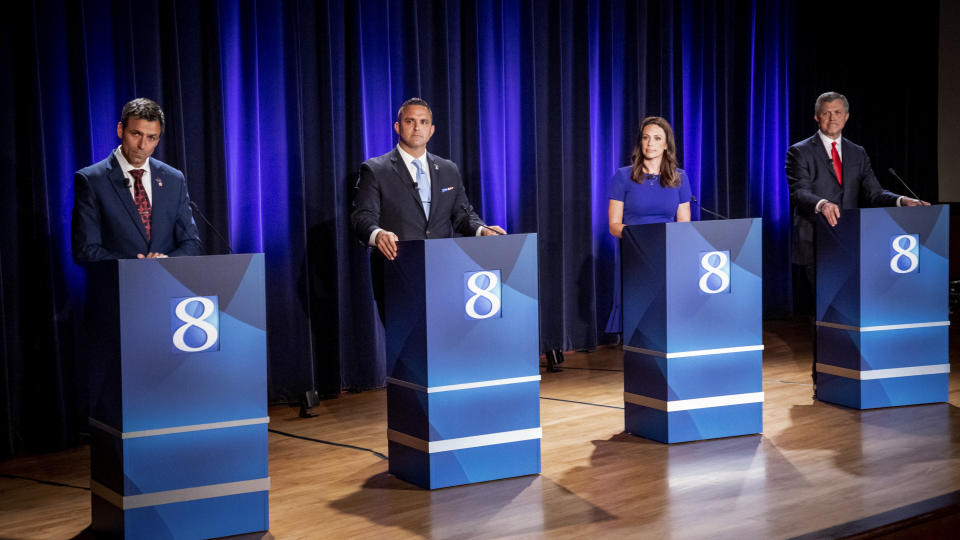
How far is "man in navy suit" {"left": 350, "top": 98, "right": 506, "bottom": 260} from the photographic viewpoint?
13.9ft

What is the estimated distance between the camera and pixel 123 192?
12.0 ft

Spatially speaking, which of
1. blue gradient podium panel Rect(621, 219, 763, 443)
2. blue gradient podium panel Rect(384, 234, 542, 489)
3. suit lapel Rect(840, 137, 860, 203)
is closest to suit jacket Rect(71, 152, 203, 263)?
blue gradient podium panel Rect(384, 234, 542, 489)

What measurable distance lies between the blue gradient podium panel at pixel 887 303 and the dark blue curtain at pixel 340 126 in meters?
2.24

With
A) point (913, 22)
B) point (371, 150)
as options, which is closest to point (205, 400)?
point (371, 150)

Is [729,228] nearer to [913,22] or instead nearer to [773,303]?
[773,303]

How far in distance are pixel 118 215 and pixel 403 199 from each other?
1.24m

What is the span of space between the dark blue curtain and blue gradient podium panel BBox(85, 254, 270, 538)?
5.26ft

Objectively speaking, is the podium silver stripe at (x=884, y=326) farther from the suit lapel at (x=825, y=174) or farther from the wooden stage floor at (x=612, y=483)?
the suit lapel at (x=825, y=174)

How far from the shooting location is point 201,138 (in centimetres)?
507

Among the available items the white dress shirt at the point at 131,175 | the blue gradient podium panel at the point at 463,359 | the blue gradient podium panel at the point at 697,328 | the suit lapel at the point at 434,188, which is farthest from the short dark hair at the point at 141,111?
the blue gradient podium panel at the point at 697,328

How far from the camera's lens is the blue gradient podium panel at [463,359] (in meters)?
3.60

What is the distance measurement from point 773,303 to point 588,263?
2303mm

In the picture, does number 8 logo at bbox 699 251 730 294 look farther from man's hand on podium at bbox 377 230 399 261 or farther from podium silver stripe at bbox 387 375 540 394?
man's hand on podium at bbox 377 230 399 261

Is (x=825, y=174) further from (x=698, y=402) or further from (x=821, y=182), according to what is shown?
(x=698, y=402)
